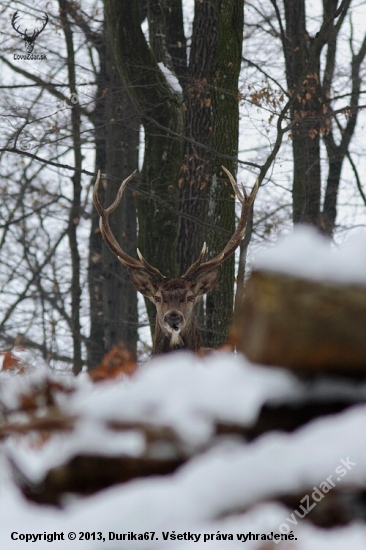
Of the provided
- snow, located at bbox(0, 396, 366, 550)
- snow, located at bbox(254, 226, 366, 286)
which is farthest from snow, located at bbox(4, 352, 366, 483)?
snow, located at bbox(254, 226, 366, 286)

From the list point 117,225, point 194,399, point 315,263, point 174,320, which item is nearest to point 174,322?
point 174,320

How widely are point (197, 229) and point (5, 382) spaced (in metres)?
8.76

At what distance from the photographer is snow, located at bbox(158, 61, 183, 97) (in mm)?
13227

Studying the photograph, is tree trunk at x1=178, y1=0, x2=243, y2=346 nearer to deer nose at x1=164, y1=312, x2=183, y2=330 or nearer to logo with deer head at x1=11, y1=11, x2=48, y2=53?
deer nose at x1=164, y1=312, x2=183, y2=330

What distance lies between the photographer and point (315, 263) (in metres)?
3.89

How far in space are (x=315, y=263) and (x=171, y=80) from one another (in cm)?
981

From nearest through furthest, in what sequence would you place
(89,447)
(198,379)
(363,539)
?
1. (363,539)
2. (89,447)
3. (198,379)

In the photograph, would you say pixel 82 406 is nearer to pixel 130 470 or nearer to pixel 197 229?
pixel 130 470

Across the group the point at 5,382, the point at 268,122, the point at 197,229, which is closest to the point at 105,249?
the point at 197,229

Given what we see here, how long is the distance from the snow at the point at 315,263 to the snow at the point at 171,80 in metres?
9.56

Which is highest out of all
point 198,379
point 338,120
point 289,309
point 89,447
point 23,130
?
point 338,120

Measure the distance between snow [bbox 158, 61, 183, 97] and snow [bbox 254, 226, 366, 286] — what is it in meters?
9.56

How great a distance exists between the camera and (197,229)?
42.3 ft

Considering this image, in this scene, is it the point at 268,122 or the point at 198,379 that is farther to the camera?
the point at 268,122
